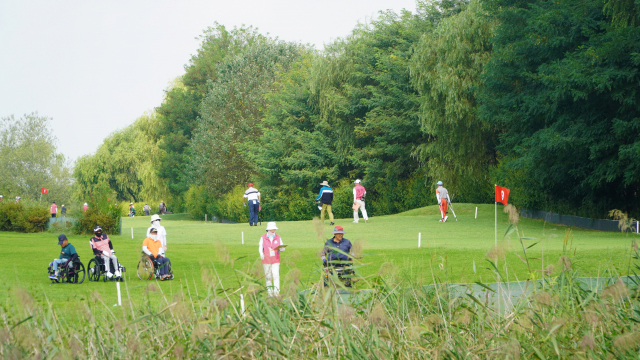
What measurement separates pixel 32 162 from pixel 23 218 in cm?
3811

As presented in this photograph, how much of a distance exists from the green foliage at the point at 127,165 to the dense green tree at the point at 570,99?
163 feet

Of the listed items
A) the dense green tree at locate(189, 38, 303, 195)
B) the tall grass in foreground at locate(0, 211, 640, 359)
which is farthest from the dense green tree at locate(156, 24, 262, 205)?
the tall grass in foreground at locate(0, 211, 640, 359)

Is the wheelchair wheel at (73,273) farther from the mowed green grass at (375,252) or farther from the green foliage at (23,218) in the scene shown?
the green foliage at (23,218)

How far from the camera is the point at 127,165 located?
7094 cm

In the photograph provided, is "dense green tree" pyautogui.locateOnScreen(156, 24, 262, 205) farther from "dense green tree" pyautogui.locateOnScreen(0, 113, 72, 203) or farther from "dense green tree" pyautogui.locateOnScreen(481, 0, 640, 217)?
"dense green tree" pyautogui.locateOnScreen(481, 0, 640, 217)

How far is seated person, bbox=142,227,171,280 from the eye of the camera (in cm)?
1380

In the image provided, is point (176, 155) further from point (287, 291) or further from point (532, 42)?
point (287, 291)

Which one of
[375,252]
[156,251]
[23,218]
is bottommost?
[375,252]

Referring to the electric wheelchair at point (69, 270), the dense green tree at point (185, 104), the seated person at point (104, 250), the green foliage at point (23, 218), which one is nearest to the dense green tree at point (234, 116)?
the dense green tree at point (185, 104)

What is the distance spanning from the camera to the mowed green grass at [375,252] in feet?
34.4

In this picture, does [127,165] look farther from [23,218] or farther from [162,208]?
[23,218]

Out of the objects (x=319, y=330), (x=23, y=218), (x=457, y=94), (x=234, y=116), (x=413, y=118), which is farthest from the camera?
(x=234, y=116)

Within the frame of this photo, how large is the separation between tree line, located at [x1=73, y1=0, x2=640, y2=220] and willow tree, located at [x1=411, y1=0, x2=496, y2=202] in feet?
0.24

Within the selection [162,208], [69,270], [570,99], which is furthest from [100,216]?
[162,208]
